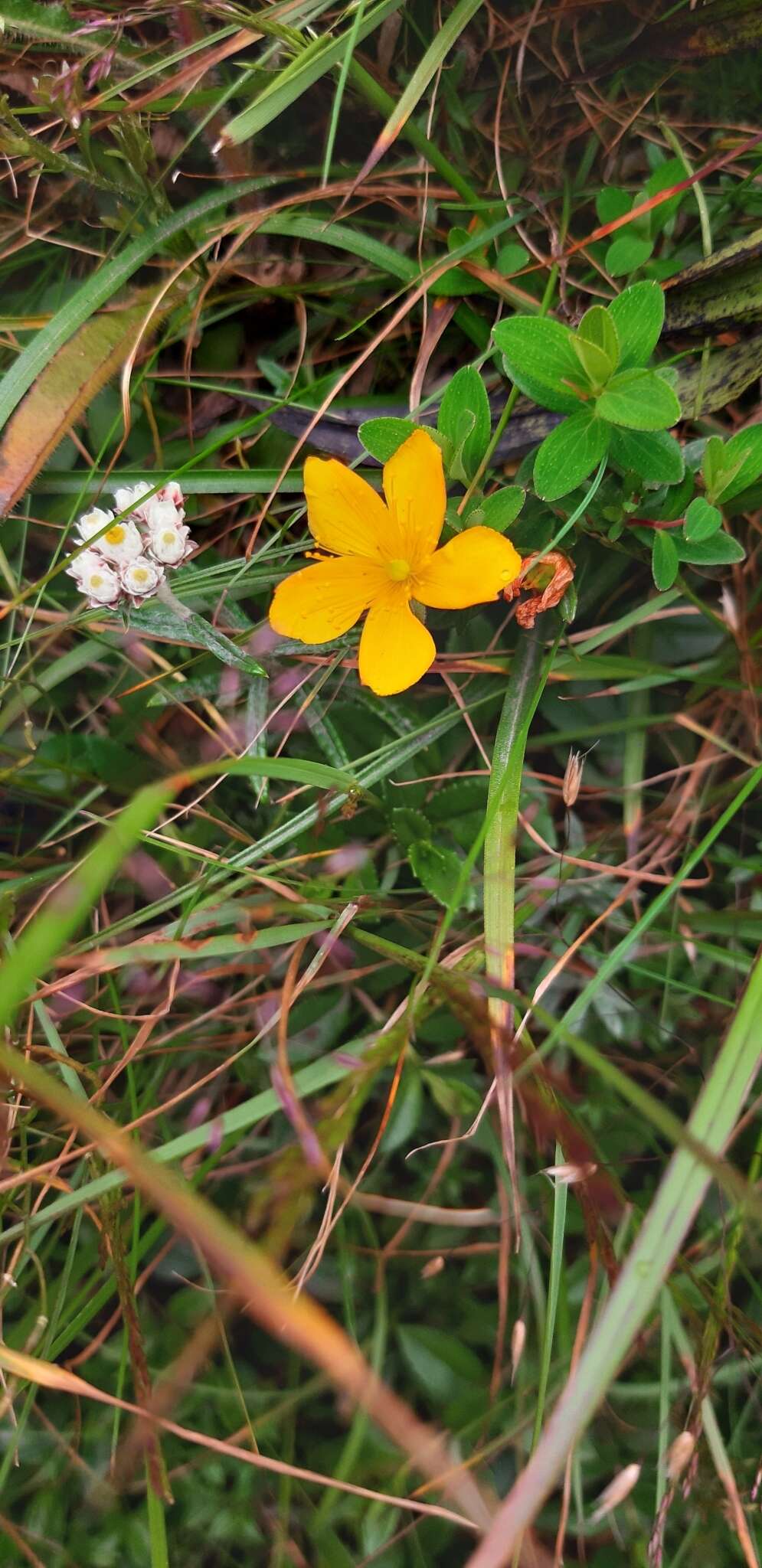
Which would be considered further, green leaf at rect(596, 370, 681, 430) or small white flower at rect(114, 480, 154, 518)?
small white flower at rect(114, 480, 154, 518)

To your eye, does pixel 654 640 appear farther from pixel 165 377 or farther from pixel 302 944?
pixel 165 377

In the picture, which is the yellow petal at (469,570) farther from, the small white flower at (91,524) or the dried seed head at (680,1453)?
the dried seed head at (680,1453)

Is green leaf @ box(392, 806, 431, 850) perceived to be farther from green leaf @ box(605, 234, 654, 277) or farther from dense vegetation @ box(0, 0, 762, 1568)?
green leaf @ box(605, 234, 654, 277)

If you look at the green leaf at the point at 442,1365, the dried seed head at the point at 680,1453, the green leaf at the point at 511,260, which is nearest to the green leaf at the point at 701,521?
the green leaf at the point at 511,260

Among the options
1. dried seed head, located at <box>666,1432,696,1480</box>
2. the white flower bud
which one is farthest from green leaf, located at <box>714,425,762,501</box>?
dried seed head, located at <box>666,1432,696,1480</box>

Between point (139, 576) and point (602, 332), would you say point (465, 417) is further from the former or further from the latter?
point (139, 576)
